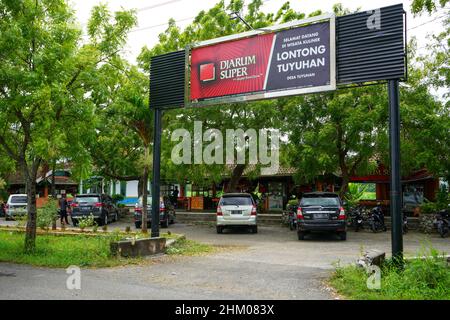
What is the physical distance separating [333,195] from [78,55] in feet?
33.2

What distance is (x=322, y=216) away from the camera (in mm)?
15992

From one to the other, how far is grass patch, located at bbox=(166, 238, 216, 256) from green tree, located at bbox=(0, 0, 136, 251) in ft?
11.7

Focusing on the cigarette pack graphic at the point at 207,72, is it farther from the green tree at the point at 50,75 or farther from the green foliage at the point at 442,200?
the green foliage at the point at 442,200

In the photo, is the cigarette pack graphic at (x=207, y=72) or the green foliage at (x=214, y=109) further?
the green foliage at (x=214, y=109)

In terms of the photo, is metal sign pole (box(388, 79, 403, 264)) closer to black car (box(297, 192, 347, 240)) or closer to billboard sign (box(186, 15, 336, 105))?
billboard sign (box(186, 15, 336, 105))

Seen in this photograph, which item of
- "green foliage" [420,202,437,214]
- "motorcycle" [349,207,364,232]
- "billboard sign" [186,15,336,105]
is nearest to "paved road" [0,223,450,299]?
"billboard sign" [186,15,336,105]

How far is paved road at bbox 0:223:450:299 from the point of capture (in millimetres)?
7477

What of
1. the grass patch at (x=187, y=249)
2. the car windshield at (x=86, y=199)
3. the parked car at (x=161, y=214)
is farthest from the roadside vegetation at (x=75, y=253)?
the car windshield at (x=86, y=199)

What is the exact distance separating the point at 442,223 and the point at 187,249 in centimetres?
1085

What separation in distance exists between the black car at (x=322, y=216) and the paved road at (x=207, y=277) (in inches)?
72.2

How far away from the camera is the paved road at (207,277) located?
24.5ft

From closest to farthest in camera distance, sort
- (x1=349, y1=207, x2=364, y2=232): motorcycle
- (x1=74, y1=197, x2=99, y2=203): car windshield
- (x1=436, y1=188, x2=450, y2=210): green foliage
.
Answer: (x1=436, y1=188, x2=450, y2=210): green foliage
(x1=349, y1=207, x2=364, y2=232): motorcycle
(x1=74, y1=197, x2=99, y2=203): car windshield

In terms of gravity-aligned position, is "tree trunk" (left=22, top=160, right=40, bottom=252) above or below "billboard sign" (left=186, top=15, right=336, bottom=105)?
below
